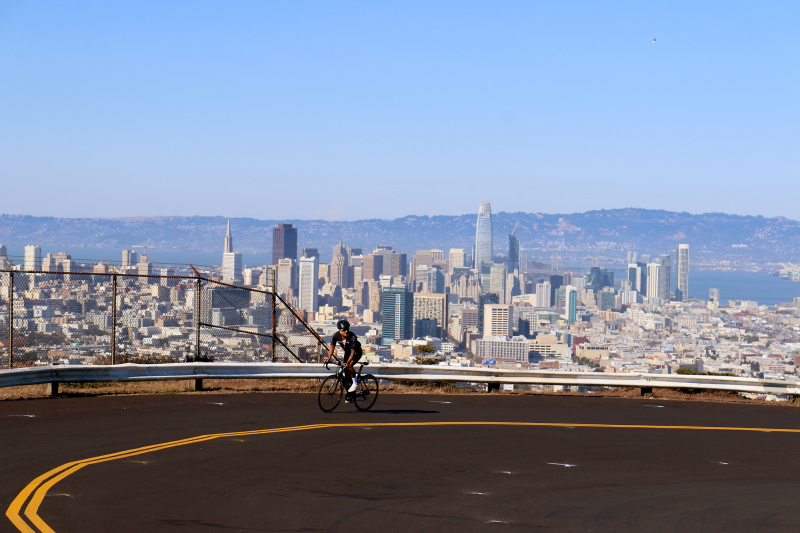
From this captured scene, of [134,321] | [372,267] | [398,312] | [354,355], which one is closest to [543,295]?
[372,267]

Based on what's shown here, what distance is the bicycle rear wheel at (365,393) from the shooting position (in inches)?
565

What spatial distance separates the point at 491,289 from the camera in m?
194

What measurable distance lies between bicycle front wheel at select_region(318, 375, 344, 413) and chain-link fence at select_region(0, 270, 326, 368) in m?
4.00

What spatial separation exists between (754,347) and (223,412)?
86.9m

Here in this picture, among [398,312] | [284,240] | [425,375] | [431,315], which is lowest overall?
[431,315]

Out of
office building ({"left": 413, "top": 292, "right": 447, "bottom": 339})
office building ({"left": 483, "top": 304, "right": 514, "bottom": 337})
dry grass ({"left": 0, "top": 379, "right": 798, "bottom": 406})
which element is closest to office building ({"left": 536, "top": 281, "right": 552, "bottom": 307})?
office building ({"left": 483, "top": 304, "right": 514, "bottom": 337})

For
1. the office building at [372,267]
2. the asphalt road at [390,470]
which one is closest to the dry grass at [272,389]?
the asphalt road at [390,470]

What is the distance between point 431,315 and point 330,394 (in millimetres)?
78057

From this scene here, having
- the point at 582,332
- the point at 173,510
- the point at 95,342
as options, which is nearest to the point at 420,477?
the point at 173,510

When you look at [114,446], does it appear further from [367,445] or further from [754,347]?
[754,347]

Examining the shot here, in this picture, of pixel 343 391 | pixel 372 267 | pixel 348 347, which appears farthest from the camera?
pixel 372 267

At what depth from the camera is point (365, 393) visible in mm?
14430

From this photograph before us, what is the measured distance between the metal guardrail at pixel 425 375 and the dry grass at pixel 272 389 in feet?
1.32

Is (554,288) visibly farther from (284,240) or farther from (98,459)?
(98,459)
